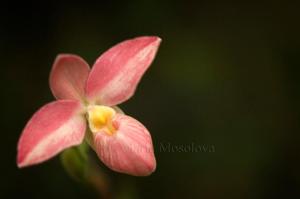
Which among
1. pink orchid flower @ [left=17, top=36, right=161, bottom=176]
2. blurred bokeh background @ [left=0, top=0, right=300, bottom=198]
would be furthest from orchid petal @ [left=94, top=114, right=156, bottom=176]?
blurred bokeh background @ [left=0, top=0, right=300, bottom=198]

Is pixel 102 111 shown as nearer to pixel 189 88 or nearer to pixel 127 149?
pixel 127 149

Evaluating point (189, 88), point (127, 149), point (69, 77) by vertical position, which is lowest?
point (189, 88)

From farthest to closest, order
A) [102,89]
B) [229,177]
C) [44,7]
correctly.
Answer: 1. [44,7]
2. [229,177]
3. [102,89]

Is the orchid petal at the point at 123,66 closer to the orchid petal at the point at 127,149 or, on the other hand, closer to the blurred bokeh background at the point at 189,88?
the orchid petal at the point at 127,149

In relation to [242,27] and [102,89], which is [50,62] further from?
[102,89]

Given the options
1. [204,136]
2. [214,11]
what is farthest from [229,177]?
[214,11]

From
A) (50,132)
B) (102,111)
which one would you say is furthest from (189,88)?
(50,132)
